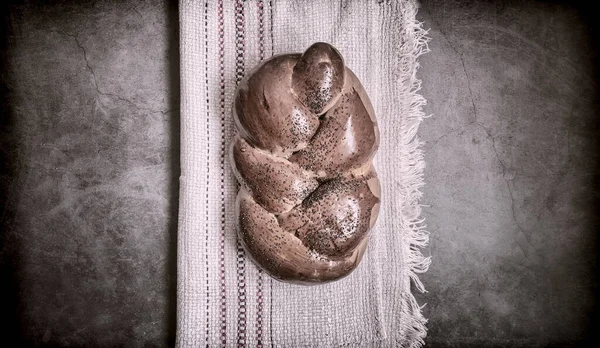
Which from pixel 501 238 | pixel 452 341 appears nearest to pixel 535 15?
pixel 501 238

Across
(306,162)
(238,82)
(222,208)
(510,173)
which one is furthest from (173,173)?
(510,173)

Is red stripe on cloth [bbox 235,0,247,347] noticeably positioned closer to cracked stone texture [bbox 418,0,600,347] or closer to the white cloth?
the white cloth

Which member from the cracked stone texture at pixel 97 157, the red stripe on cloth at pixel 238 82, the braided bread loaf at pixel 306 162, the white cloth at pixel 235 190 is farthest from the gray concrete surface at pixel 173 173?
the braided bread loaf at pixel 306 162

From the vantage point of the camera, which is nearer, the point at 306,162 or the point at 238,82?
the point at 306,162

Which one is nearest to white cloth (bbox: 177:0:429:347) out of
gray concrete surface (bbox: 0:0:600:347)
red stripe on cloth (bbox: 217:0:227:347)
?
red stripe on cloth (bbox: 217:0:227:347)

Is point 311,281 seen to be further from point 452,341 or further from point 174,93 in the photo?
point 174,93

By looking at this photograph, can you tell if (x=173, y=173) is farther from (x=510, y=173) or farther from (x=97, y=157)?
(x=510, y=173)

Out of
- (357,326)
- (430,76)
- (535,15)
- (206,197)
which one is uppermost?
(535,15)
